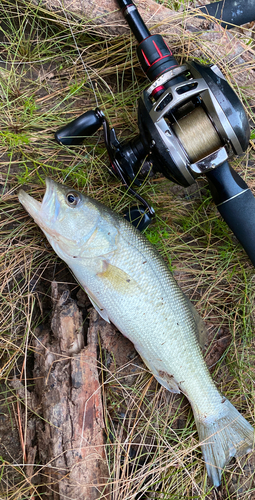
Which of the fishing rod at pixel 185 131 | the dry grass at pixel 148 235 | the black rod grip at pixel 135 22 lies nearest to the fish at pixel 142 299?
the dry grass at pixel 148 235

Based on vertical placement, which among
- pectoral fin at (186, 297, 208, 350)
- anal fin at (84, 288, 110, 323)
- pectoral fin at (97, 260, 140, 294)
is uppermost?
pectoral fin at (97, 260, 140, 294)

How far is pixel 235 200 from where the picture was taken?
7.96 feet

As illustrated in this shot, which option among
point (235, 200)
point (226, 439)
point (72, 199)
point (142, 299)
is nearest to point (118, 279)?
point (142, 299)

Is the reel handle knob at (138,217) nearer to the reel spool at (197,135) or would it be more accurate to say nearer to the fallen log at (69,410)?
the reel spool at (197,135)

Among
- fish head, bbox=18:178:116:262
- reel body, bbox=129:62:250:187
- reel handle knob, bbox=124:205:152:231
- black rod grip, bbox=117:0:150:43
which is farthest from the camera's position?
reel handle knob, bbox=124:205:152:231

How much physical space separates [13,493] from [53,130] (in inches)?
114

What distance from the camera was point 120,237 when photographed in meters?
2.28

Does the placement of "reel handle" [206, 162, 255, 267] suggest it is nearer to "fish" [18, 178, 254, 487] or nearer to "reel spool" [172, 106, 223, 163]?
"reel spool" [172, 106, 223, 163]

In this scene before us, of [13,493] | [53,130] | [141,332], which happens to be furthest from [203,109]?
[13,493]

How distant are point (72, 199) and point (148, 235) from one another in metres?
0.91

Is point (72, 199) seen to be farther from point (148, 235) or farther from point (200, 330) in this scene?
point (200, 330)

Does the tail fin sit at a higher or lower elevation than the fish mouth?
lower

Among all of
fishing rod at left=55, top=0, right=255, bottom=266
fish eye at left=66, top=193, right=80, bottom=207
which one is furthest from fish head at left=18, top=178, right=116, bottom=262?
fishing rod at left=55, top=0, right=255, bottom=266

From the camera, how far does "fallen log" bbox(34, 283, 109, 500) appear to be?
6.78 ft
